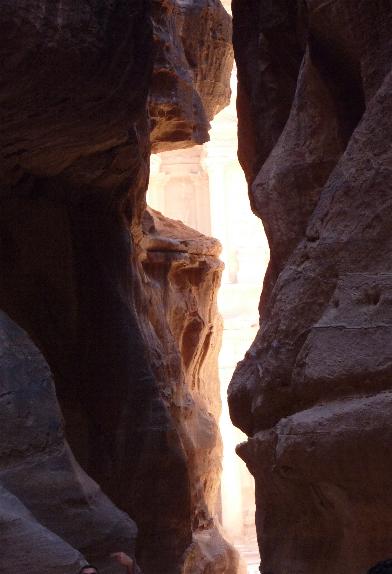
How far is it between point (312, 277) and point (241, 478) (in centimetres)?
995

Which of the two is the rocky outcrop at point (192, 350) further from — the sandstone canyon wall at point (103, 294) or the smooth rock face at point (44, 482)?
the smooth rock face at point (44, 482)

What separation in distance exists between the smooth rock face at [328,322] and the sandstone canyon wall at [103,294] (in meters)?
0.85

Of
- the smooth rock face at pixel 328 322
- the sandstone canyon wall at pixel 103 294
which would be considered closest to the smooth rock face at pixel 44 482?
the sandstone canyon wall at pixel 103 294

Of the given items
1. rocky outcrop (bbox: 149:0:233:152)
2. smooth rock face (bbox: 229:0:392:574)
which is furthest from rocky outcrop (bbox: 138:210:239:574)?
smooth rock face (bbox: 229:0:392:574)

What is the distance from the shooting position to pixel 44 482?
4.26m

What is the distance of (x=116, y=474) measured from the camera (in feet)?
20.6

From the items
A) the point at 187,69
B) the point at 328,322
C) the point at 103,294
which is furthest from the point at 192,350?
the point at 328,322

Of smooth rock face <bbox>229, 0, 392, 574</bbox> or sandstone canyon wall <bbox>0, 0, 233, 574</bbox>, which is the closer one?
smooth rock face <bbox>229, 0, 392, 574</bbox>

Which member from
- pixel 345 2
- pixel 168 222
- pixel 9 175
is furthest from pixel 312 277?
pixel 168 222

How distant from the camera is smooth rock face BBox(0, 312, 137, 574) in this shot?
401 cm

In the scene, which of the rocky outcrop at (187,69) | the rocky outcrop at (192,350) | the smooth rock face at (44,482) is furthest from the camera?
the rocky outcrop at (192,350)

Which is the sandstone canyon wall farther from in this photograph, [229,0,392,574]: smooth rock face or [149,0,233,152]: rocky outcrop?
[229,0,392,574]: smooth rock face

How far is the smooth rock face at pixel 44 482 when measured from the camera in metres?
4.01

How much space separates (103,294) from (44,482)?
2.45m
